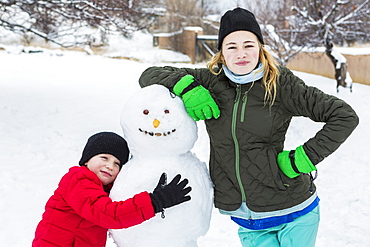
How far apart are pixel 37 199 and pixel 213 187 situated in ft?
11.3

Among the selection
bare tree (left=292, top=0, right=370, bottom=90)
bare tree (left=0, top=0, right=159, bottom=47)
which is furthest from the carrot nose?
bare tree (left=292, top=0, right=370, bottom=90)

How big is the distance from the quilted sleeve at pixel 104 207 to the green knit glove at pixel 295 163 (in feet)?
2.42

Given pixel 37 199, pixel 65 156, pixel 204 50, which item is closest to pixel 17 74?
pixel 65 156

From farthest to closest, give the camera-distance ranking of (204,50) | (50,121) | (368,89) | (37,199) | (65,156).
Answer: (204,50) → (368,89) → (50,121) → (65,156) → (37,199)

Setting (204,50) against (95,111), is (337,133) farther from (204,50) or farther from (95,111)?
(204,50)

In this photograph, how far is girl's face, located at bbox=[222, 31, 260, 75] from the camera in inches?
85.6

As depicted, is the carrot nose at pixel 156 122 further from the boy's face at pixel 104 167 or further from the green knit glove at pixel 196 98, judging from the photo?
the boy's face at pixel 104 167

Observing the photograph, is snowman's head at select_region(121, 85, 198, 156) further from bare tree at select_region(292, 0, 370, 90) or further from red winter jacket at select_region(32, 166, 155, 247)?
bare tree at select_region(292, 0, 370, 90)

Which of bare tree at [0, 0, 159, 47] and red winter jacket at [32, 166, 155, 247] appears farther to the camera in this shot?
bare tree at [0, 0, 159, 47]

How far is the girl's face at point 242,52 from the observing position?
2174mm

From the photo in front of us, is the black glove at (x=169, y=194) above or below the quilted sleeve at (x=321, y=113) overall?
below

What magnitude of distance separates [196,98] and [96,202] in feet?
2.31

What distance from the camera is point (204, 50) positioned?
82.4ft

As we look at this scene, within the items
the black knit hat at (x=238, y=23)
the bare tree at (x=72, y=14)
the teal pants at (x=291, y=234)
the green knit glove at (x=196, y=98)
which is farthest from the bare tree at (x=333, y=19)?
the green knit glove at (x=196, y=98)
